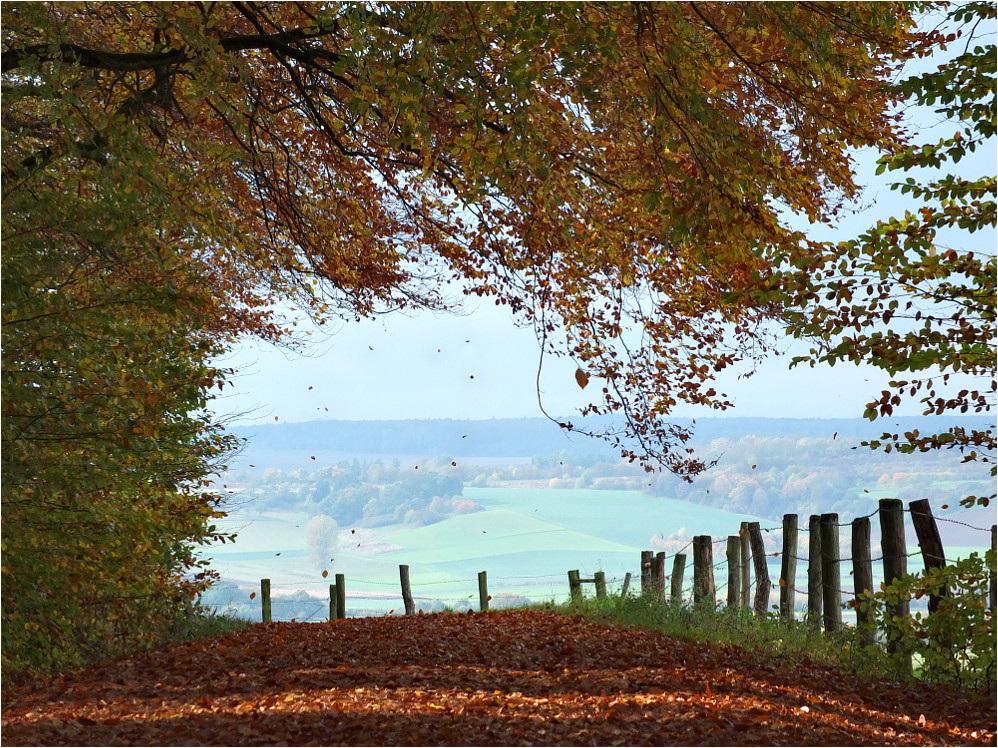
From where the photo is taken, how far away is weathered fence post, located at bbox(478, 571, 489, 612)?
637 inches

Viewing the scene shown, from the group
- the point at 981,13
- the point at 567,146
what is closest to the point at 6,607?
the point at 567,146

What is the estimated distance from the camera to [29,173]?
20.9ft

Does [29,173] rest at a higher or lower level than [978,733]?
higher

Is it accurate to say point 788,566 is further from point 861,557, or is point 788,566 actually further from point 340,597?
point 340,597

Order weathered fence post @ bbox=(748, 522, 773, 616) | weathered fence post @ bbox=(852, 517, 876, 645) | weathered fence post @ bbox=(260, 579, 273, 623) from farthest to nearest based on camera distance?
weathered fence post @ bbox=(260, 579, 273, 623) < weathered fence post @ bbox=(748, 522, 773, 616) < weathered fence post @ bbox=(852, 517, 876, 645)

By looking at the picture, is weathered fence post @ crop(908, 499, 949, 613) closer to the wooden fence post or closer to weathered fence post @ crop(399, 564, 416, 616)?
the wooden fence post

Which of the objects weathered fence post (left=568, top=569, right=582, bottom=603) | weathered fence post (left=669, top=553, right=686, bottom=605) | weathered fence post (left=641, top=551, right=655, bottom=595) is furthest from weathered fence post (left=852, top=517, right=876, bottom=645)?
weathered fence post (left=568, top=569, right=582, bottom=603)

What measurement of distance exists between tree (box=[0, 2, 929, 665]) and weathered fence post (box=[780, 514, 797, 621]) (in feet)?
3.89

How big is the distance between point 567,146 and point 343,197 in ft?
11.2

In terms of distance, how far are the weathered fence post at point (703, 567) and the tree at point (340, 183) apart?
1.35 meters

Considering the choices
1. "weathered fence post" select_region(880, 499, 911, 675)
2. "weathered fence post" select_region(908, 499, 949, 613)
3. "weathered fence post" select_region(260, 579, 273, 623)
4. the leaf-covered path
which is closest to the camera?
the leaf-covered path

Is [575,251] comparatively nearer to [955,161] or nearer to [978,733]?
[955,161]

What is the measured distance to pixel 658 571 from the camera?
1223cm

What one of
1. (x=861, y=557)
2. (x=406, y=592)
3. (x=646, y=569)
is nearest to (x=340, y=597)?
(x=406, y=592)
